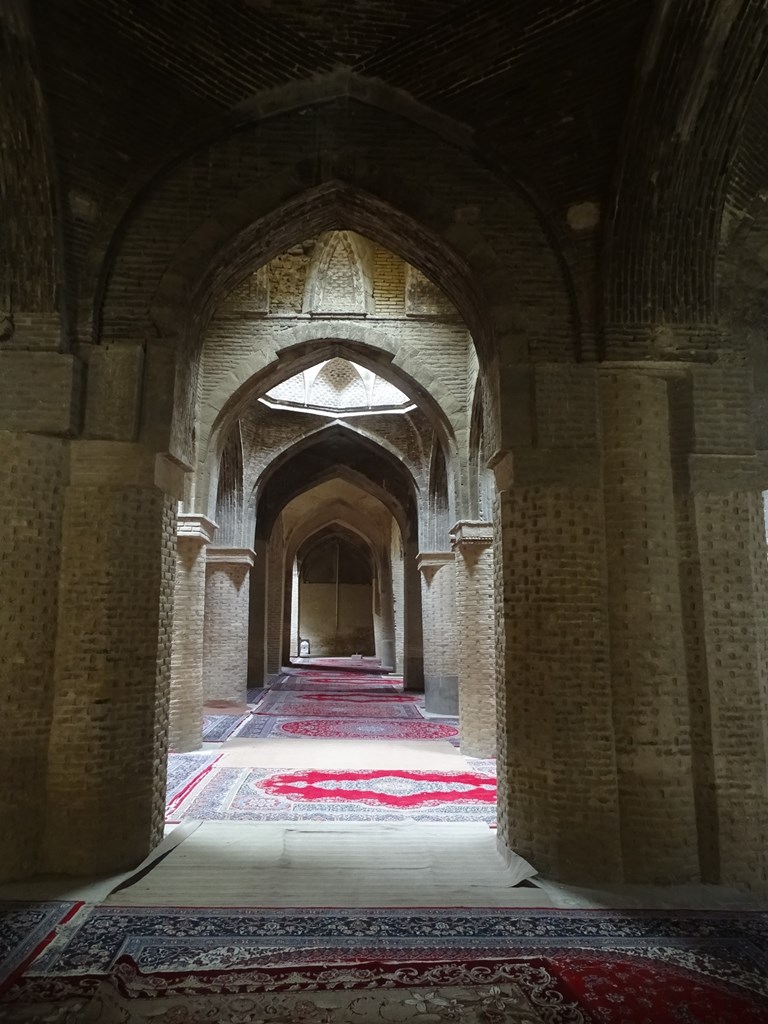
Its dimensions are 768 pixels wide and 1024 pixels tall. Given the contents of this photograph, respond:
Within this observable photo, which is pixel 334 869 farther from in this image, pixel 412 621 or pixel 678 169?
pixel 412 621

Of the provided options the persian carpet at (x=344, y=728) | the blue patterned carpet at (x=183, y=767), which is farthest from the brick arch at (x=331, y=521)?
the blue patterned carpet at (x=183, y=767)

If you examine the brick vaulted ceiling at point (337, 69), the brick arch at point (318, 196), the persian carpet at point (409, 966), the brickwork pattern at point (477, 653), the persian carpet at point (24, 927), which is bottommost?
the persian carpet at point (409, 966)

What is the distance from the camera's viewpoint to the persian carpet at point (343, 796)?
254 inches

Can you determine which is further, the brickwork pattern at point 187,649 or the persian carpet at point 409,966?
the brickwork pattern at point 187,649

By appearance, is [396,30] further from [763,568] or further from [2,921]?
[2,921]

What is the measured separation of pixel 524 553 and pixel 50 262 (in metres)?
4.06

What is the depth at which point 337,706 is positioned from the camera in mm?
14633

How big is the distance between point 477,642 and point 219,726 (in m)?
4.97

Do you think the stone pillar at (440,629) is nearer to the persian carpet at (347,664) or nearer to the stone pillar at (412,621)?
the stone pillar at (412,621)

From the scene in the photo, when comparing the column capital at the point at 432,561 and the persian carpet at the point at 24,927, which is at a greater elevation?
the column capital at the point at 432,561

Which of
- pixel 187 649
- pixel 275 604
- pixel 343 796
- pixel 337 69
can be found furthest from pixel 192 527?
pixel 275 604

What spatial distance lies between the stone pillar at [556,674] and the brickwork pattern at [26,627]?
325 cm

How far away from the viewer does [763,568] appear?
5.08 metres

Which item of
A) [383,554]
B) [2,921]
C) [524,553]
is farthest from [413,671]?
[2,921]
